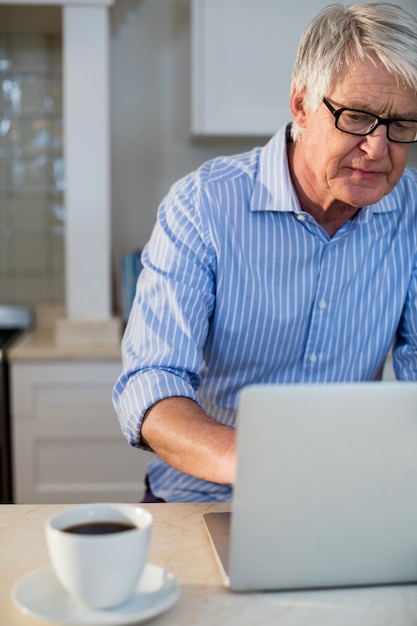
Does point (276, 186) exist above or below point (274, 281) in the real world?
above

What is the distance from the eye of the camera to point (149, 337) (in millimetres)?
1341

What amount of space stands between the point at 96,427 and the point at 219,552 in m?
1.81

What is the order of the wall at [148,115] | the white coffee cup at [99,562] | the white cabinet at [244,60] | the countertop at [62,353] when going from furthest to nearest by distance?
the wall at [148,115], the white cabinet at [244,60], the countertop at [62,353], the white coffee cup at [99,562]

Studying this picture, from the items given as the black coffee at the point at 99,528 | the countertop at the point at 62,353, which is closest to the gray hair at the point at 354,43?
the black coffee at the point at 99,528

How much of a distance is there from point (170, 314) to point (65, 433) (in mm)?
1450

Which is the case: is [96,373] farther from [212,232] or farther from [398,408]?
[398,408]

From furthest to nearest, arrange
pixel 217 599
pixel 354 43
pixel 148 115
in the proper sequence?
pixel 148 115 → pixel 354 43 → pixel 217 599

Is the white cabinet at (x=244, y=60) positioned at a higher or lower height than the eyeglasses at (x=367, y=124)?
higher

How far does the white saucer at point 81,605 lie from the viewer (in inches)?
29.8

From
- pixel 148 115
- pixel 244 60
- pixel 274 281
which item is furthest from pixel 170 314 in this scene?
pixel 148 115

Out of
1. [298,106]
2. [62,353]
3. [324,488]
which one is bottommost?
[62,353]

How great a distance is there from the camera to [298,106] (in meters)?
1.44

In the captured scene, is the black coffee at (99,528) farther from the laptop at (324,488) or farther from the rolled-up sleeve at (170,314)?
the rolled-up sleeve at (170,314)

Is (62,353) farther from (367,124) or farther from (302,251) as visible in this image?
(367,124)
